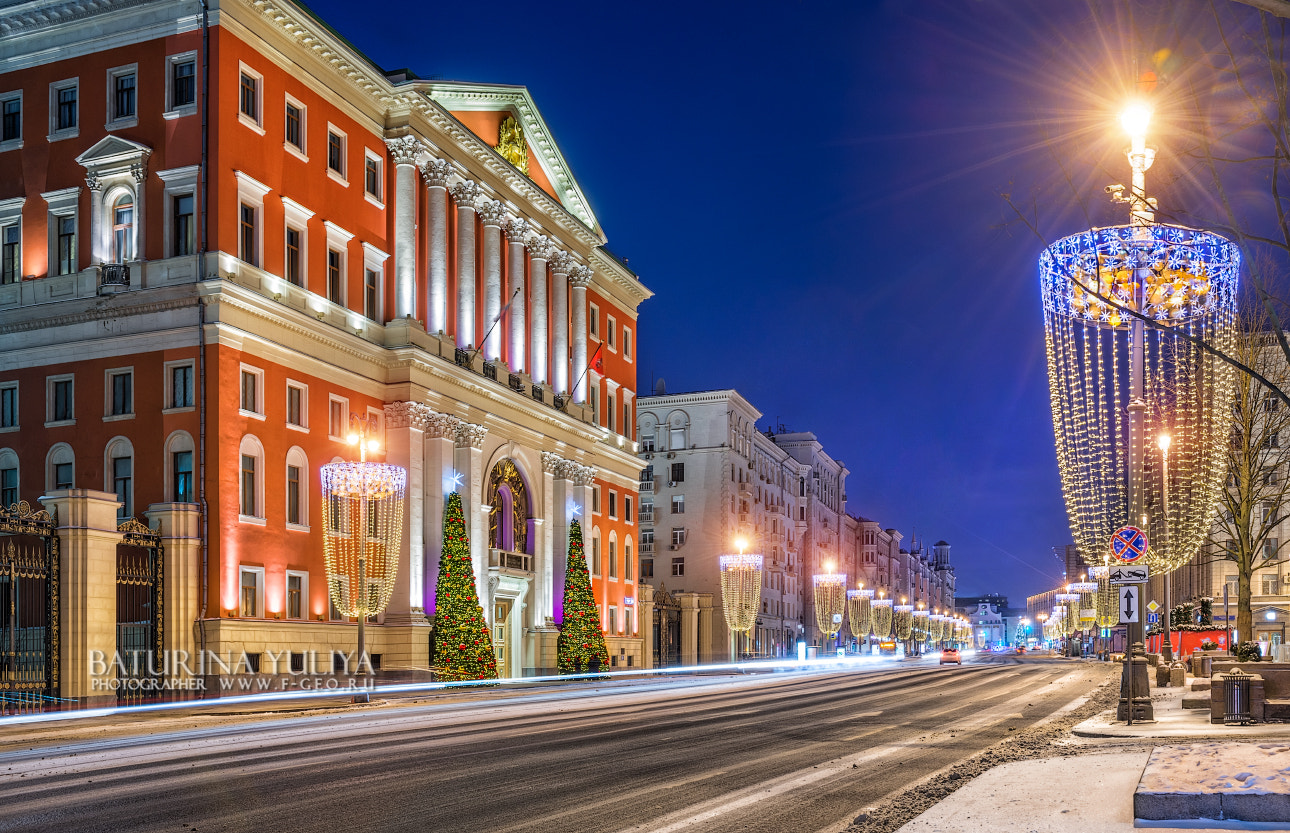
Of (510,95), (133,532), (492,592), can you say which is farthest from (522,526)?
(133,532)

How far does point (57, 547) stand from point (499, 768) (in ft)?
61.1

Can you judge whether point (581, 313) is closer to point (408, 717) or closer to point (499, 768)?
point (408, 717)

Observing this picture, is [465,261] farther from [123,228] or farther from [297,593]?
[297,593]

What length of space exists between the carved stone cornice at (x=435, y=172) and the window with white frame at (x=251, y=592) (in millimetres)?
18169

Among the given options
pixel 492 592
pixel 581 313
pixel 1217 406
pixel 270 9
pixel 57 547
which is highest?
pixel 270 9

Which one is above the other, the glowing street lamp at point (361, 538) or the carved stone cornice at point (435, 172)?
the carved stone cornice at point (435, 172)

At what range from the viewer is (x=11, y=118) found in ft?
131

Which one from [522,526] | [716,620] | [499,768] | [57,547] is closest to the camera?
[499,768]

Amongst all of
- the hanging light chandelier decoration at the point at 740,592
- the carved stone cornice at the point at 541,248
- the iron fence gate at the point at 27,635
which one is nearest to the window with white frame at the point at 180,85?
the iron fence gate at the point at 27,635

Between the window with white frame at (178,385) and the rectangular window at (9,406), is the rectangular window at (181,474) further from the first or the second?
the rectangular window at (9,406)

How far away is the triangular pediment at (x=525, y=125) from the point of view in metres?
52.0

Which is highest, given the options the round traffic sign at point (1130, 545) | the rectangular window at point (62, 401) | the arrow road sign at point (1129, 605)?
the rectangular window at point (62, 401)

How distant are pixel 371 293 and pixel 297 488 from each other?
8998 mm

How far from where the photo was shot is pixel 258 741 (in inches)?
801
